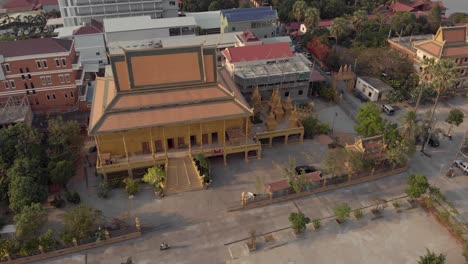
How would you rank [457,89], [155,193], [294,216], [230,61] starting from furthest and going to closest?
[457,89], [230,61], [155,193], [294,216]

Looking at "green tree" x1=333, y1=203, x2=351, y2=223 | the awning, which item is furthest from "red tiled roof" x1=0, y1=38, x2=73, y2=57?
"green tree" x1=333, y1=203, x2=351, y2=223

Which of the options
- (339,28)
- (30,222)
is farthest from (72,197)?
(339,28)

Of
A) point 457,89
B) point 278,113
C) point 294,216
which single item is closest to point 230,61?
point 278,113

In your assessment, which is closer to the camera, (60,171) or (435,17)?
(60,171)

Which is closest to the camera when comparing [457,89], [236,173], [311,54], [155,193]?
[155,193]

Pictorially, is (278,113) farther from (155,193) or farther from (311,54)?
(311,54)

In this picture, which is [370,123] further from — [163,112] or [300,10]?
[300,10]

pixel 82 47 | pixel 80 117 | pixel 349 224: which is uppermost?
pixel 82 47
